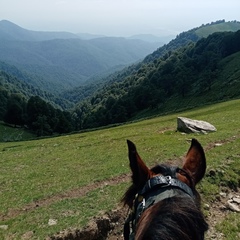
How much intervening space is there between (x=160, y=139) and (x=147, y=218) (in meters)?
23.5

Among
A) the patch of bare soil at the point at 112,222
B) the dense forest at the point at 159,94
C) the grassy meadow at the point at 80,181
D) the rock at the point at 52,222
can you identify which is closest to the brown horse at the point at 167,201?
the patch of bare soil at the point at 112,222

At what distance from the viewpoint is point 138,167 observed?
3.71 m

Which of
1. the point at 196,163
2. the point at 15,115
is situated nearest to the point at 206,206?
the point at 196,163

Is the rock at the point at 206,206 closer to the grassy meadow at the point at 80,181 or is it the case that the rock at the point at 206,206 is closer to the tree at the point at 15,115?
the grassy meadow at the point at 80,181

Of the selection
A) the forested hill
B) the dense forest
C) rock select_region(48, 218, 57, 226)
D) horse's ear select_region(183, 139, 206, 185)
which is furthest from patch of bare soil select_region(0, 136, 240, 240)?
the forested hill

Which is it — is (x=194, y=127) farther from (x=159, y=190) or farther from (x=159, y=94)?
(x=159, y=94)

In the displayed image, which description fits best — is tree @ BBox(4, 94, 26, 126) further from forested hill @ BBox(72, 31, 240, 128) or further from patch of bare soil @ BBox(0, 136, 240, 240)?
patch of bare soil @ BBox(0, 136, 240, 240)

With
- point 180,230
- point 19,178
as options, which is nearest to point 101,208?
point 19,178

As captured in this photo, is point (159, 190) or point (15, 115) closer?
point (159, 190)

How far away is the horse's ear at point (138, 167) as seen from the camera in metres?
3.64

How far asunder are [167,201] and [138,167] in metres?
0.78

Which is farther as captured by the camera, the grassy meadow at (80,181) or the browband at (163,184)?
the grassy meadow at (80,181)

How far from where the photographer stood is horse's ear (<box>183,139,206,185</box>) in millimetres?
3969

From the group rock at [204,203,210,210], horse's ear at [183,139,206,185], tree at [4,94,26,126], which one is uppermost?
horse's ear at [183,139,206,185]
